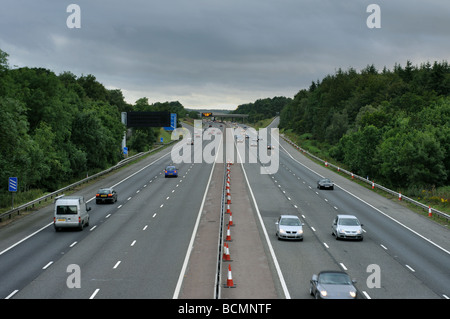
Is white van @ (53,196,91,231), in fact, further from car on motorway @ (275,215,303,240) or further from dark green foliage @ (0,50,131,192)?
car on motorway @ (275,215,303,240)

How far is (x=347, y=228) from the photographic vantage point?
34531 millimetres

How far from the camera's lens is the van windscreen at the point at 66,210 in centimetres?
3638

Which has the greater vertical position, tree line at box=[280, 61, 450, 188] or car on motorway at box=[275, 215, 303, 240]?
tree line at box=[280, 61, 450, 188]

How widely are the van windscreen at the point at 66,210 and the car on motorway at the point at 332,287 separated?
20.0 meters

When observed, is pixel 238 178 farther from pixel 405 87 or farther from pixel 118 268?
pixel 405 87

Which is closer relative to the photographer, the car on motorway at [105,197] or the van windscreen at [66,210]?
the van windscreen at [66,210]

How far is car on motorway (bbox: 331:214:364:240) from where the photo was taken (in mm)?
34256

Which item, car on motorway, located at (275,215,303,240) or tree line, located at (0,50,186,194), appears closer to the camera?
car on motorway, located at (275,215,303,240)

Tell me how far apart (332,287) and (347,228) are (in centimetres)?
1465

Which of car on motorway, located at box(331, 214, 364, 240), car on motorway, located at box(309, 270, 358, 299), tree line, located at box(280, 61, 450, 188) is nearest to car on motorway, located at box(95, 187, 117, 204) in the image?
car on motorway, located at box(331, 214, 364, 240)

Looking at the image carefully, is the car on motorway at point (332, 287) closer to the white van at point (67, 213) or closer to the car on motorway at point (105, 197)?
the white van at point (67, 213)

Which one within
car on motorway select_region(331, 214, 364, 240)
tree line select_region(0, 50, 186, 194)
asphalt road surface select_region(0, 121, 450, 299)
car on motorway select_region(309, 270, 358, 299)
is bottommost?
asphalt road surface select_region(0, 121, 450, 299)

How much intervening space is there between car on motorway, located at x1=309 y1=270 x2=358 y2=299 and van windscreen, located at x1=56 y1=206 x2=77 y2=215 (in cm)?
2004

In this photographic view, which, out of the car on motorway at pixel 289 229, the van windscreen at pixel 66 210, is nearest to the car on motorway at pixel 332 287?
the car on motorway at pixel 289 229
